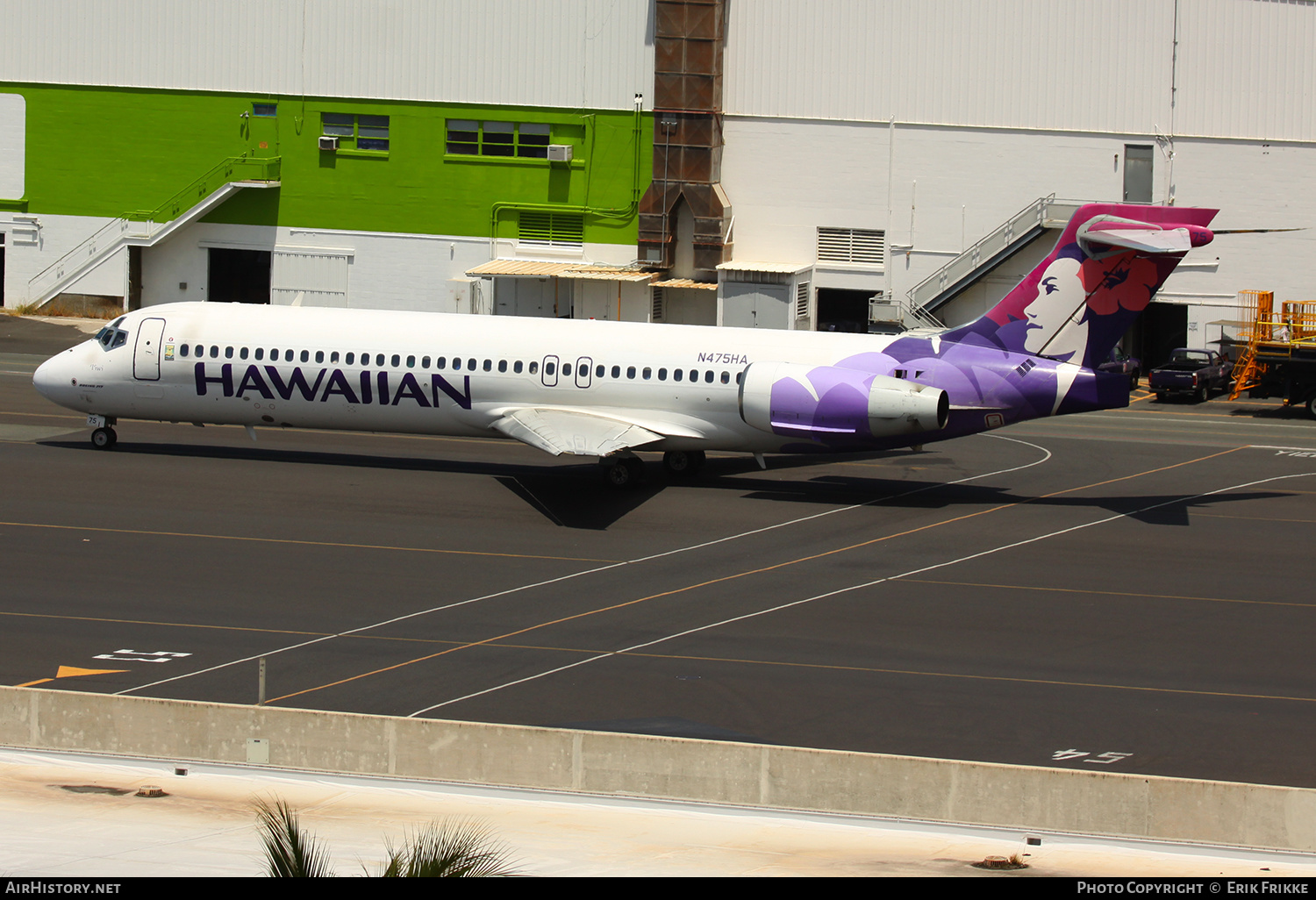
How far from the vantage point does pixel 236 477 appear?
3438 centimetres

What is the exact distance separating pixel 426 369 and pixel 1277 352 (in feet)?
98.4

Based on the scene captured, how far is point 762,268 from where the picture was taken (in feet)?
201

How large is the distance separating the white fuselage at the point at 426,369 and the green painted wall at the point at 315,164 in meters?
28.4

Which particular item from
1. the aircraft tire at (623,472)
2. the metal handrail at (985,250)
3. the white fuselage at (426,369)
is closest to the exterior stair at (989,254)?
the metal handrail at (985,250)

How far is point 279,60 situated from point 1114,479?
136ft

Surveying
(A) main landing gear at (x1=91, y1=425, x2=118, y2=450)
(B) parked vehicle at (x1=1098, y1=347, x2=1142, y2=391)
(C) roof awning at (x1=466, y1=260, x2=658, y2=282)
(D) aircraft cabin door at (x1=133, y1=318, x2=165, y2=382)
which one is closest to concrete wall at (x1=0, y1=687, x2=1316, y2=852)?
(D) aircraft cabin door at (x1=133, y1=318, x2=165, y2=382)

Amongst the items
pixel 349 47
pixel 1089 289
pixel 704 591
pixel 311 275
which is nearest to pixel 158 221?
pixel 311 275

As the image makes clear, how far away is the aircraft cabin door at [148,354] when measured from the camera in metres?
36.1

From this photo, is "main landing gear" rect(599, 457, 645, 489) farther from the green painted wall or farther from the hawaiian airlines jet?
the green painted wall

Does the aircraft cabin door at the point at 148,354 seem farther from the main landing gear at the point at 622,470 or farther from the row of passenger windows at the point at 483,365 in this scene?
the main landing gear at the point at 622,470

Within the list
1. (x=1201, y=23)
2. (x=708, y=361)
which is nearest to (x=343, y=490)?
(x=708, y=361)

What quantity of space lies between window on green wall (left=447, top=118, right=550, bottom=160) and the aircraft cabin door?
29329 mm

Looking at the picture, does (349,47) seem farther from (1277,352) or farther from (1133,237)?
(1133,237)
